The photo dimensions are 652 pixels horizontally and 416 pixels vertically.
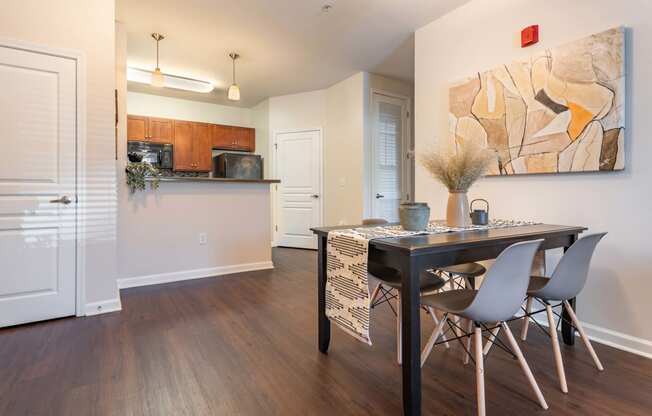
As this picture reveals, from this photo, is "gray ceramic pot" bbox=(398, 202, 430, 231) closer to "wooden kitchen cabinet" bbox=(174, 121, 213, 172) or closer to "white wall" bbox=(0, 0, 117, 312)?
"white wall" bbox=(0, 0, 117, 312)

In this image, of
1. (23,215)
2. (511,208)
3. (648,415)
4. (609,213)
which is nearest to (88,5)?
(23,215)

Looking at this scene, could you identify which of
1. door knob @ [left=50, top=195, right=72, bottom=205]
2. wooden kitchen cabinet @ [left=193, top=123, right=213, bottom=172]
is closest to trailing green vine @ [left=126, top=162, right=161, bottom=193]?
door knob @ [left=50, top=195, right=72, bottom=205]

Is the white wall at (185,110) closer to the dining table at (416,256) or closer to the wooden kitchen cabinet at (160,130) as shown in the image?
the wooden kitchen cabinet at (160,130)

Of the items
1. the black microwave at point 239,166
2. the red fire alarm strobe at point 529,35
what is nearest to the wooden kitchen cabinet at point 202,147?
the black microwave at point 239,166

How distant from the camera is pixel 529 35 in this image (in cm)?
238

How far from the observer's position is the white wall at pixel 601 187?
6.29ft

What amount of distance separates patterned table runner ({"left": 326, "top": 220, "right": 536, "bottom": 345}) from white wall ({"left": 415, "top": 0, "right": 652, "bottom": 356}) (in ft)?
3.20

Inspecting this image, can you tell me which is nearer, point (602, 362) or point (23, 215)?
point (602, 362)

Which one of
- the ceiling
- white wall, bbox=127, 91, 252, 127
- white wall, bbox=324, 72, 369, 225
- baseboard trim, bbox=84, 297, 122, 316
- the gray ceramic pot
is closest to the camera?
the gray ceramic pot

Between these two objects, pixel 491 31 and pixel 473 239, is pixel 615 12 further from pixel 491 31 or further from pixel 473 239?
pixel 473 239

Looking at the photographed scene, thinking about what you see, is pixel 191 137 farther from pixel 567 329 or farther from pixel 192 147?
pixel 567 329

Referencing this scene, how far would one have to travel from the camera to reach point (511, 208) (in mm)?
2582

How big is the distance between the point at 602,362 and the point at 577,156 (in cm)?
121

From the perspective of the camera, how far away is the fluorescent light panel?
4121 millimetres
